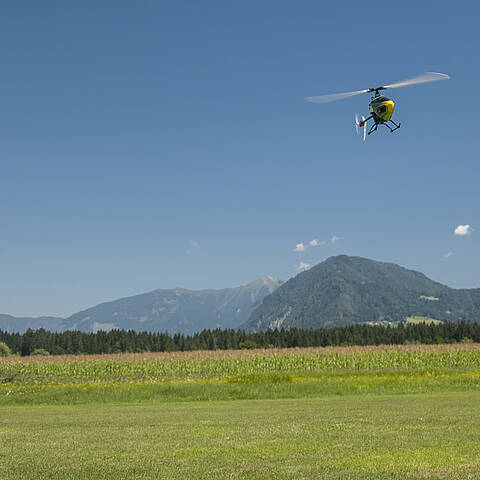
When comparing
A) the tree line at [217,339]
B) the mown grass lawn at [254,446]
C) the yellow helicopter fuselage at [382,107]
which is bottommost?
the tree line at [217,339]

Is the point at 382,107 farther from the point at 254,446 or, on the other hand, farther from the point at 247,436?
the point at 254,446

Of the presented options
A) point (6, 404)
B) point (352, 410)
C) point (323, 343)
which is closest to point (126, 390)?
point (6, 404)

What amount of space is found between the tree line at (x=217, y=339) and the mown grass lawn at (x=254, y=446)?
124 m

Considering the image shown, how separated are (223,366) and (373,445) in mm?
54638

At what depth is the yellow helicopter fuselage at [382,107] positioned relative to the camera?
3428cm

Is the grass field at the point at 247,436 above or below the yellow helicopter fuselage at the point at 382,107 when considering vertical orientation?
below

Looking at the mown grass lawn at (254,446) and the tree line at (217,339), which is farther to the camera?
the tree line at (217,339)

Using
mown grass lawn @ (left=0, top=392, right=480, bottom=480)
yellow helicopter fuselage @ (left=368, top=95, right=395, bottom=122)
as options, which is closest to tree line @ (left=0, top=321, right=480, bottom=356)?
yellow helicopter fuselage @ (left=368, top=95, right=395, bottom=122)

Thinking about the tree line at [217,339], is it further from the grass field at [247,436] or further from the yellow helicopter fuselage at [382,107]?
the yellow helicopter fuselage at [382,107]

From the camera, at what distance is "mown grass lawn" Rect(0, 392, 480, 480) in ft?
A: 42.2

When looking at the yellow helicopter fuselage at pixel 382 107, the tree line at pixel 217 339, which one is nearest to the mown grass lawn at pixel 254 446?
the yellow helicopter fuselage at pixel 382 107

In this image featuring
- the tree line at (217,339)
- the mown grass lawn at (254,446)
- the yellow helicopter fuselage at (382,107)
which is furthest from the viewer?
the tree line at (217,339)

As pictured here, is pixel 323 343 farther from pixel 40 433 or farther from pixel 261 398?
pixel 40 433

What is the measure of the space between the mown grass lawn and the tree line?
124146 mm
